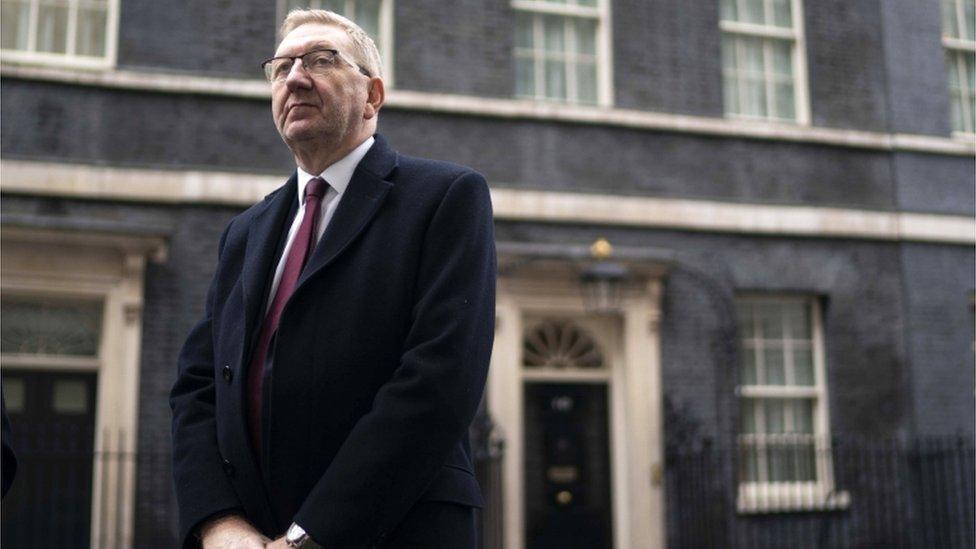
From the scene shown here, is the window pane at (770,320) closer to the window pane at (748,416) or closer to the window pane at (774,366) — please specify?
the window pane at (774,366)

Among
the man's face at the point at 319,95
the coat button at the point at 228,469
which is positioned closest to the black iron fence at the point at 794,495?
the coat button at the point at 228,469

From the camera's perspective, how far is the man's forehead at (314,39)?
7.30 ft

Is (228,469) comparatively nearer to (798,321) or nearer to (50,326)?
(50,326)

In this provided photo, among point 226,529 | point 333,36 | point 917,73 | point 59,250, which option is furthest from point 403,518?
point 917,73

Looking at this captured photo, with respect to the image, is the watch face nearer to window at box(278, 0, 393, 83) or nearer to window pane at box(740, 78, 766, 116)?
window at box(278, 0, 393, 83)

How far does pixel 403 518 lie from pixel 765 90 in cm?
1009

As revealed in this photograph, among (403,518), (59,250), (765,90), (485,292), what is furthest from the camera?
(765,90)

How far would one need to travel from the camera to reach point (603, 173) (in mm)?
10469

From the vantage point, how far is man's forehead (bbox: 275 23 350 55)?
7.30 ft

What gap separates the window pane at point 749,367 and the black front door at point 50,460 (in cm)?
606

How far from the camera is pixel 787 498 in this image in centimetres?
1038

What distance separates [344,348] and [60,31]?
832cm

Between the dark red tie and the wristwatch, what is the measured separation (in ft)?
0.72

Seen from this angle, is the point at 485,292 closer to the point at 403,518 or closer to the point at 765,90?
the point at 403,518
